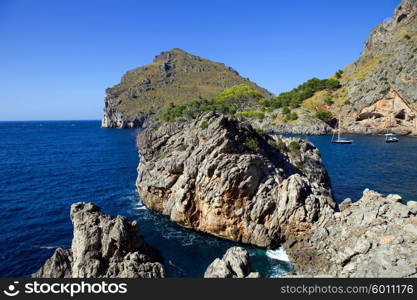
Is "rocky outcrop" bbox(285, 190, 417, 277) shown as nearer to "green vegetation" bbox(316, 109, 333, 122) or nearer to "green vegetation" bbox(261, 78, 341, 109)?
"green vegetation" bbox(316, 109, 333, 122)

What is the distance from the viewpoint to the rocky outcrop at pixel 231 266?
2195cm

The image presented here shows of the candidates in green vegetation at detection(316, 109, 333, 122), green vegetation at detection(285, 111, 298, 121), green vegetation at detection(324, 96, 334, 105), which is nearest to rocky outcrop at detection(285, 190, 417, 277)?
green vegetation at detection(285, 111, 298, 121)

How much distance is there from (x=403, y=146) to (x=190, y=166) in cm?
10076

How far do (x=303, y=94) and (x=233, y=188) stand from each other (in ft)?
519

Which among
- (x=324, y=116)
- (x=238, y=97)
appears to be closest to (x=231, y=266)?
(x=238, y=97)

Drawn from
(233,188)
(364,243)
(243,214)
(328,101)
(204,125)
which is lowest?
(243,214)

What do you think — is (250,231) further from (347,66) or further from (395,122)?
(347,66)

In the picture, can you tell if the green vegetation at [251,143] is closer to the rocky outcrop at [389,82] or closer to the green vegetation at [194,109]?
the green vegetation at [194,109]

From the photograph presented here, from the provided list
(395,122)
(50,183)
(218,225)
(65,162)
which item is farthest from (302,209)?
(395,122)

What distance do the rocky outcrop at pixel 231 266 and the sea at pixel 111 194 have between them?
7.73 m

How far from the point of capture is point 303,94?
7121 inches

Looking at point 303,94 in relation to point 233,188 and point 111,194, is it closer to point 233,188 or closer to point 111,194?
point 111,194

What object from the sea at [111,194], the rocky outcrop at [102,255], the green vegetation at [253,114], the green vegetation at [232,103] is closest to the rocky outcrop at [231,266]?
the rocky outcrop at [102,255]

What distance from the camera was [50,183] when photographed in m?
66.1
